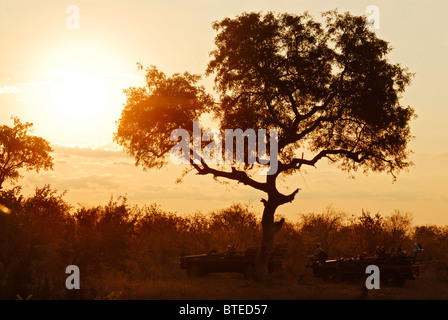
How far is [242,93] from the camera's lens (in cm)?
3067

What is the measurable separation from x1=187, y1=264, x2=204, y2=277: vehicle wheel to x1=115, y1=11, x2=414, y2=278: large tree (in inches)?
123

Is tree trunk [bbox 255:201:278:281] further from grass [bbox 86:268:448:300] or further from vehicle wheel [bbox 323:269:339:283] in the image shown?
vehicle wheel [bbox 323:269:339:283]

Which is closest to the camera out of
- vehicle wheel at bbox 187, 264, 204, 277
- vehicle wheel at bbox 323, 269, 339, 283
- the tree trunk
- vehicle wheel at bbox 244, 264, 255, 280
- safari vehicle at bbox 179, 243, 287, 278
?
vehicle wheel at bbox 323, 269, 339, 283

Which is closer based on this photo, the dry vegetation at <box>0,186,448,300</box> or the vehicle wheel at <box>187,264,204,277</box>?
the dry vegetation at <box>0,186,448,300</box>

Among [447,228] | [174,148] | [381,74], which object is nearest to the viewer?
[381,74]

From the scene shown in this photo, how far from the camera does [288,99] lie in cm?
3100

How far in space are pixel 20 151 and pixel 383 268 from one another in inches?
1631

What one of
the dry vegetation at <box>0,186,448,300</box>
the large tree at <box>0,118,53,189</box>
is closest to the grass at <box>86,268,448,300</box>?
the dry vegetation at <box>0,186,448,300</box>

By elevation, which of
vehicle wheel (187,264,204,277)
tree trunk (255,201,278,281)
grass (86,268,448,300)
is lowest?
grass (86,268,448,300)

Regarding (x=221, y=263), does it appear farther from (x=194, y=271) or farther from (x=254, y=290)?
(x=254, y=290)

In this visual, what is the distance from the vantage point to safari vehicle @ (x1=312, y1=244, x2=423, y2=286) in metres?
28.8

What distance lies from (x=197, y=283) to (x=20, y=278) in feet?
28.7
